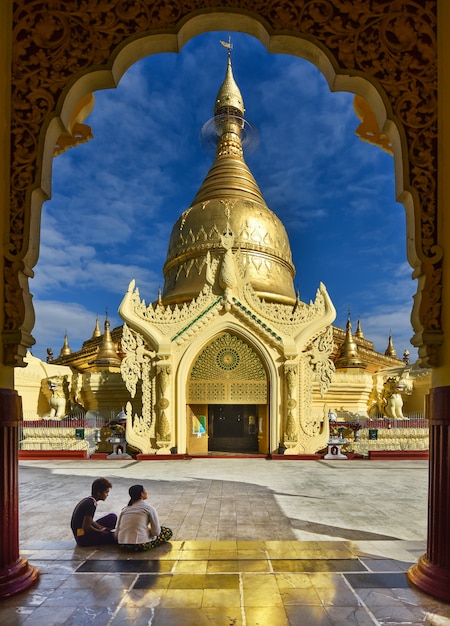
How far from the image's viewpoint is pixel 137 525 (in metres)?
4.98

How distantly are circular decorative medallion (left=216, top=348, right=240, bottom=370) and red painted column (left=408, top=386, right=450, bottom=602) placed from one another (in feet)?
34.1

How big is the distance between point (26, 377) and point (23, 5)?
52.0 feet

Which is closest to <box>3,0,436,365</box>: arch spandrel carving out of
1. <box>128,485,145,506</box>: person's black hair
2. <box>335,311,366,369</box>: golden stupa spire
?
<box>128,485,145,506</box>: person's black hair

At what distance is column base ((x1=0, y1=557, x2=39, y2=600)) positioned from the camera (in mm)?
3801

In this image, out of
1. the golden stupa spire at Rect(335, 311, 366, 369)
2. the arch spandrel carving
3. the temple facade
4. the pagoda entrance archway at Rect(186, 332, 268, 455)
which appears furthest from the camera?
the golden stupa spire at Rect(335, 311, 366, 369)

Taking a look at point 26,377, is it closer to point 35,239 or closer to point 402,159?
point 35,239

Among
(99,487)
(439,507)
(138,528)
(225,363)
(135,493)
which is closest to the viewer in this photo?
(439,507)

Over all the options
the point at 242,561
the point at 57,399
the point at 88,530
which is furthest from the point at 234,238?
the point at 242,561

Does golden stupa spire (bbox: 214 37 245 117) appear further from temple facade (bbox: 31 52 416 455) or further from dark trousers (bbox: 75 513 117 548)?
dark trousers (bbox: 75 513 117 548)

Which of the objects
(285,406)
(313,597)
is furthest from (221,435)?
(313,597)

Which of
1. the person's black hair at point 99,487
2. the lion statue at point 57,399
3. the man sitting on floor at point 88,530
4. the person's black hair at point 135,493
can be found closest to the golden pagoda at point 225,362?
the lion statue at point 57,399

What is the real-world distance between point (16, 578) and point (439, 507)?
3.44 m

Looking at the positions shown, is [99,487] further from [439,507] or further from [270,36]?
[270,36]

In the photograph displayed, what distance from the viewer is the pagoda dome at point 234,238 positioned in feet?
62.2
